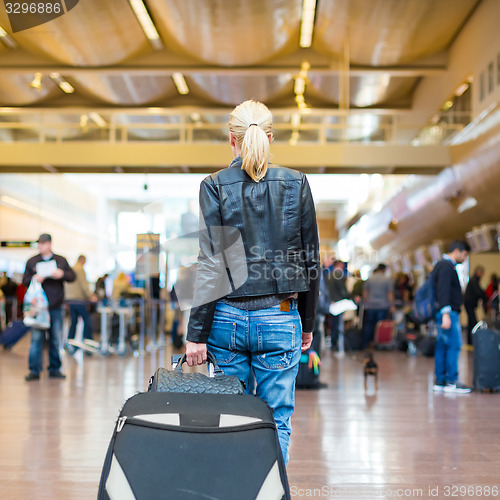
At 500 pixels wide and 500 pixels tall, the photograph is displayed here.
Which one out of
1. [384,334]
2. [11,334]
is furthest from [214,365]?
[384,334]

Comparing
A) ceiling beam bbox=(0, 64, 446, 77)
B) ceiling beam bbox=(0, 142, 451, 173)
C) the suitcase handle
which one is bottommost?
the suitcase handle

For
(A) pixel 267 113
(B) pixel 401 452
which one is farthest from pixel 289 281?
(B) pixel 401 452

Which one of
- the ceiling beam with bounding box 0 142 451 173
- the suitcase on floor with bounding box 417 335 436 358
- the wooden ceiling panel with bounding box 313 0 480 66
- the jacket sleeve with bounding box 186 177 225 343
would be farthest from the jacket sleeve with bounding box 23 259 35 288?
the wooden ceiling panel with bounding box 313 0 480 66

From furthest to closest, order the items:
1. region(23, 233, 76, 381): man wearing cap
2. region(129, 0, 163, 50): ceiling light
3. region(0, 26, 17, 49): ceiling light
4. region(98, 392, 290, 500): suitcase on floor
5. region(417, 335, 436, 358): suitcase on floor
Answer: region(0, 26, 17, 49): ceiling light, region(129, 0, 163, 50): ceiling light, region(417, 335, 436, 358): suitcase on floor, region(23, 233, 76, 381): man wearing cap, region(98, 392, 290, 500): suitcase on floor

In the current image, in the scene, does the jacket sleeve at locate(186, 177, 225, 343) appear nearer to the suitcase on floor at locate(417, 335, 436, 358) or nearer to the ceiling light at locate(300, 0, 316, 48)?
the suitcase on floor at locate(417, 335, 436, 358)

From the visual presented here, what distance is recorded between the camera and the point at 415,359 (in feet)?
34.5

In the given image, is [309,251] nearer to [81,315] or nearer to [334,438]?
[334,438]

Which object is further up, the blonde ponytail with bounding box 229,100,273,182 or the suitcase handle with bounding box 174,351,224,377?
the blonde ponytail with bounding box 229,100,273,182

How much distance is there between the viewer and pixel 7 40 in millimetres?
16625

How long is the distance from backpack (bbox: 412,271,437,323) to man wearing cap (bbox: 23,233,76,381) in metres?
3.84

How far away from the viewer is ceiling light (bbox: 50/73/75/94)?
20.0 meters

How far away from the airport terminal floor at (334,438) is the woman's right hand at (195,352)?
509 millimetres

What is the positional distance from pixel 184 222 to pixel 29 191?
17.5 m

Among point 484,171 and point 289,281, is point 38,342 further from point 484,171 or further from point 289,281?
point 484,171
